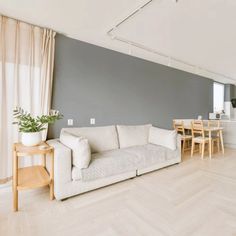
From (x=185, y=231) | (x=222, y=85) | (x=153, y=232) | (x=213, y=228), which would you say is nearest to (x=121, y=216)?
(x=153, y=232)

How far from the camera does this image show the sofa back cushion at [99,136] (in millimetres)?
2866

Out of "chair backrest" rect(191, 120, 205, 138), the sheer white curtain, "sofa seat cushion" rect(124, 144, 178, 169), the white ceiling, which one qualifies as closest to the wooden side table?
the sheer white curtain

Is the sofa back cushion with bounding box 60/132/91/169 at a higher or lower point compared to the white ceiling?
lower

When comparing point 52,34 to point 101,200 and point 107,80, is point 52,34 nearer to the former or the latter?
point 107,80

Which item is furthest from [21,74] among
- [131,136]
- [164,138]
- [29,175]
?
[164,138]

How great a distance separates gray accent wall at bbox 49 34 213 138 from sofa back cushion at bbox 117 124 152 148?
32 cm

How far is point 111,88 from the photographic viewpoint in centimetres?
348

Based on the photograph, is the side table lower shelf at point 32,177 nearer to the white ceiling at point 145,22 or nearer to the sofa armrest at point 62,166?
the sofa armrest at point 62,166

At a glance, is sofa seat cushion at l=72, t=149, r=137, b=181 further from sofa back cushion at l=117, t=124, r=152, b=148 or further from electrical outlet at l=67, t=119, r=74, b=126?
electrical outlet at l=67, t=119, r=74, b=126

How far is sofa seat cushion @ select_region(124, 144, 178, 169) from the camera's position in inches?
111

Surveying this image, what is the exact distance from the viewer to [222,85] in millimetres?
7305

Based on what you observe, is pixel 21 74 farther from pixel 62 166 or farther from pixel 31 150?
pixel 62 166

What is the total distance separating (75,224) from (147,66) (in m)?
3.58

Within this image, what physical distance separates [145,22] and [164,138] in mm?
2077
